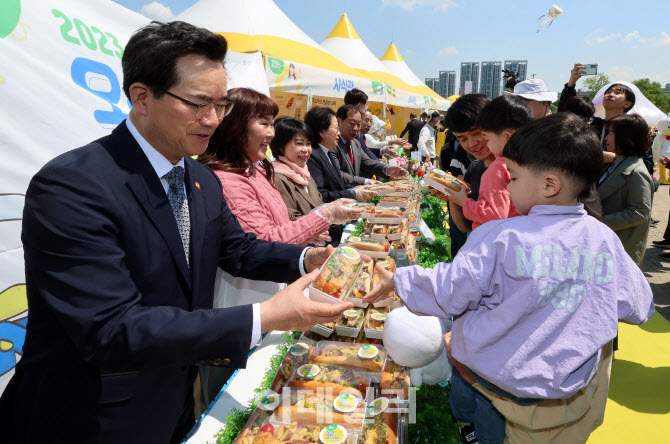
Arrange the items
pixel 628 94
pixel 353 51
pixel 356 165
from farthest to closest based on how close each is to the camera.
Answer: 1. pixel 353 51
2. pixel 356 165
3. pixel 628 94

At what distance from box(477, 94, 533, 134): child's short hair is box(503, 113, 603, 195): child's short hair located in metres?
0.74

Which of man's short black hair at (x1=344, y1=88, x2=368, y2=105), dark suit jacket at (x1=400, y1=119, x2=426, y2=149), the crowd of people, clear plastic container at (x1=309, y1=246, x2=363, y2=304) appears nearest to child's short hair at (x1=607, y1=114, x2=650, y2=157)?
the crowd of people

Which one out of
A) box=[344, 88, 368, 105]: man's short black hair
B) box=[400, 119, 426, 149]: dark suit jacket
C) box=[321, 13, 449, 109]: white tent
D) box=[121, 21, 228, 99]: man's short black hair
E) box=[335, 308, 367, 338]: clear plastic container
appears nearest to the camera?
Answer: box=[121, 21, 228, 99]: man's short black hair

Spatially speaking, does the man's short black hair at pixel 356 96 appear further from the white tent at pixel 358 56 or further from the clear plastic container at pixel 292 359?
the white tent at pixel 358 56

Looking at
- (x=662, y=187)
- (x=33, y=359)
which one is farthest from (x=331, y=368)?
(x=662, y=187)

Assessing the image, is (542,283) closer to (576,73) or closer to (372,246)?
(372,246)

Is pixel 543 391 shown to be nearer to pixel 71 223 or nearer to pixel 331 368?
pixel 331 368

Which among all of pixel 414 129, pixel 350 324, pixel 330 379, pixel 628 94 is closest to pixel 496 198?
pixel 350 324

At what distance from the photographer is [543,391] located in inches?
54.6

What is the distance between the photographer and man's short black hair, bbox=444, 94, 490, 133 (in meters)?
2.71

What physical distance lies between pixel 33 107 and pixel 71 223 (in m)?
1.51

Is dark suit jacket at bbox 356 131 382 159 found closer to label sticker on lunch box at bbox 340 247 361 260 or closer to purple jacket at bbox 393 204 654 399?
label sticker on lunch box at bbox 340 247 361 260

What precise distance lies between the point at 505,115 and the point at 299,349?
1.79 meters

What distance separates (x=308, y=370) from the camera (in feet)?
5.74
